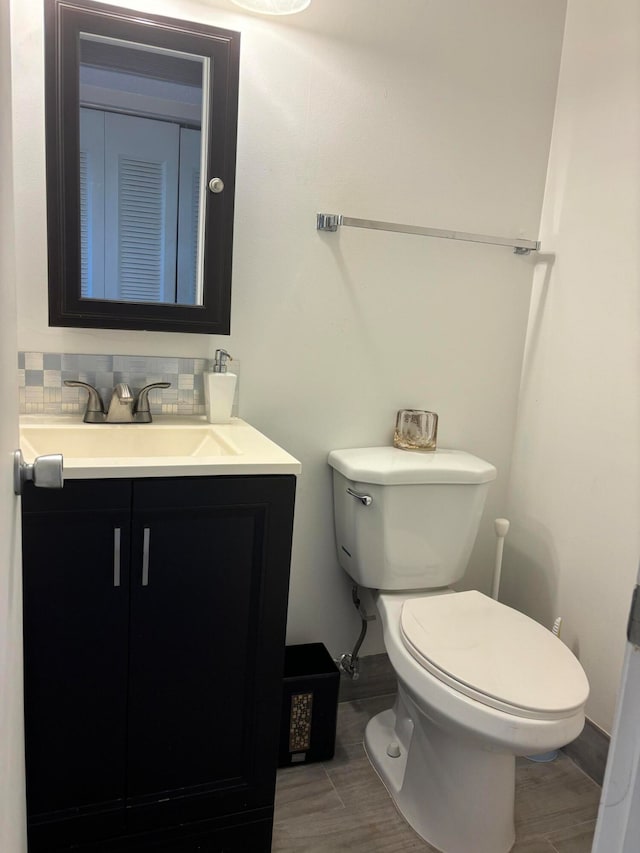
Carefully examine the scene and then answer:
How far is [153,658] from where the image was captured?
1237mm

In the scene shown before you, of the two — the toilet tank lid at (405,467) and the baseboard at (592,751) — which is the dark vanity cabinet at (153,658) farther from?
the baseboard at (592,751)

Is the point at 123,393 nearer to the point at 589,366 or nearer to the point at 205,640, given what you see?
the point at 205,640

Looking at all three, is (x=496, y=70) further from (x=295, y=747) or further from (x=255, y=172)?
(x=295, y=747)

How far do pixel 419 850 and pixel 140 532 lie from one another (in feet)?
3.25

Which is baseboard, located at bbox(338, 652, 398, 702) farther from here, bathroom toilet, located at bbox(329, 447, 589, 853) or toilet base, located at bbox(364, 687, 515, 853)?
toilet base, located at bbox(364, 687, 515, 853)

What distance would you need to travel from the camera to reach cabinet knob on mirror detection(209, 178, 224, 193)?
5.04 ft

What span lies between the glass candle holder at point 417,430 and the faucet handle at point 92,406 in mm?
835

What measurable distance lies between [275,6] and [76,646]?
1453 mm

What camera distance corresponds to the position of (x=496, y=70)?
184 centimetres

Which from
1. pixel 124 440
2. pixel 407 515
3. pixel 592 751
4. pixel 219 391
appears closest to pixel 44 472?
pixel 124 440

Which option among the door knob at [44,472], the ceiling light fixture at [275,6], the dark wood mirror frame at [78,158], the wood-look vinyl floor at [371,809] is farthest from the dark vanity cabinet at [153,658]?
the ceiling light fixture at [275,6]

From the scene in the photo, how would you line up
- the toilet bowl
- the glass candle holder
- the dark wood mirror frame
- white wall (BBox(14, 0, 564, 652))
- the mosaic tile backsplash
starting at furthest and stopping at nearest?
the glass candle holder < white wall (BBox(14, 0, 564, 652)) < the mosaic tile backsplash < the dark wood mirror frame < the toilet bowl

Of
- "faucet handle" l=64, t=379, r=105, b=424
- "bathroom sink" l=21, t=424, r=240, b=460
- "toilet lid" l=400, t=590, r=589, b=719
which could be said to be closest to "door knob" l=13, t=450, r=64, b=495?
"bathroom sink" l=21, t=424, r=240, b=460

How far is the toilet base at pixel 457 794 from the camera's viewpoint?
1.45 meters
